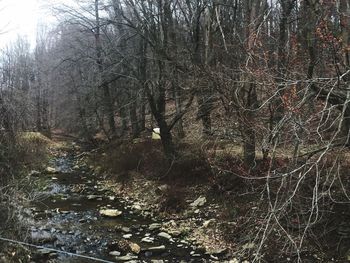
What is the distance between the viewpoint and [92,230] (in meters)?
10.9

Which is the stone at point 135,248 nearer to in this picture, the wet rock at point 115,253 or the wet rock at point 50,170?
the wet rock at point 115,253

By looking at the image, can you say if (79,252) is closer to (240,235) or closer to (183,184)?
(240,235)

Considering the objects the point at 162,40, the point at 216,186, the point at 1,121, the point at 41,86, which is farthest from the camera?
the point at 41,86

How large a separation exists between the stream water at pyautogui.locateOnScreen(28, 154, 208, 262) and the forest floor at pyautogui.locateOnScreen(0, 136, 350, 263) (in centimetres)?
2

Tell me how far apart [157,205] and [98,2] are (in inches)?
405

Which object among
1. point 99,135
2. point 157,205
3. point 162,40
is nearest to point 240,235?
point 157,205

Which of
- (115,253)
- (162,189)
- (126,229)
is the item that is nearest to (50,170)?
(162,189)

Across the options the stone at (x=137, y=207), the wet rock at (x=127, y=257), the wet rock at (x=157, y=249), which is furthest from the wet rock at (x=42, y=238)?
the stone at (x=137, y=207)

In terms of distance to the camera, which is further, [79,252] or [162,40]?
[162,40]

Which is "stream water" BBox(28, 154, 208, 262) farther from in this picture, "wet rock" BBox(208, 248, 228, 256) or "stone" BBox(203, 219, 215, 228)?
"stone" BBox(203, 219, 215, 228)

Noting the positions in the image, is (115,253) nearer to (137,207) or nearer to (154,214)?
(154,214)

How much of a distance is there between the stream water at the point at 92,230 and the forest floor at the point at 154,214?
0.07 feet

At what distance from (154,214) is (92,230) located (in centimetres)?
209

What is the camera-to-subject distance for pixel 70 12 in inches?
720
